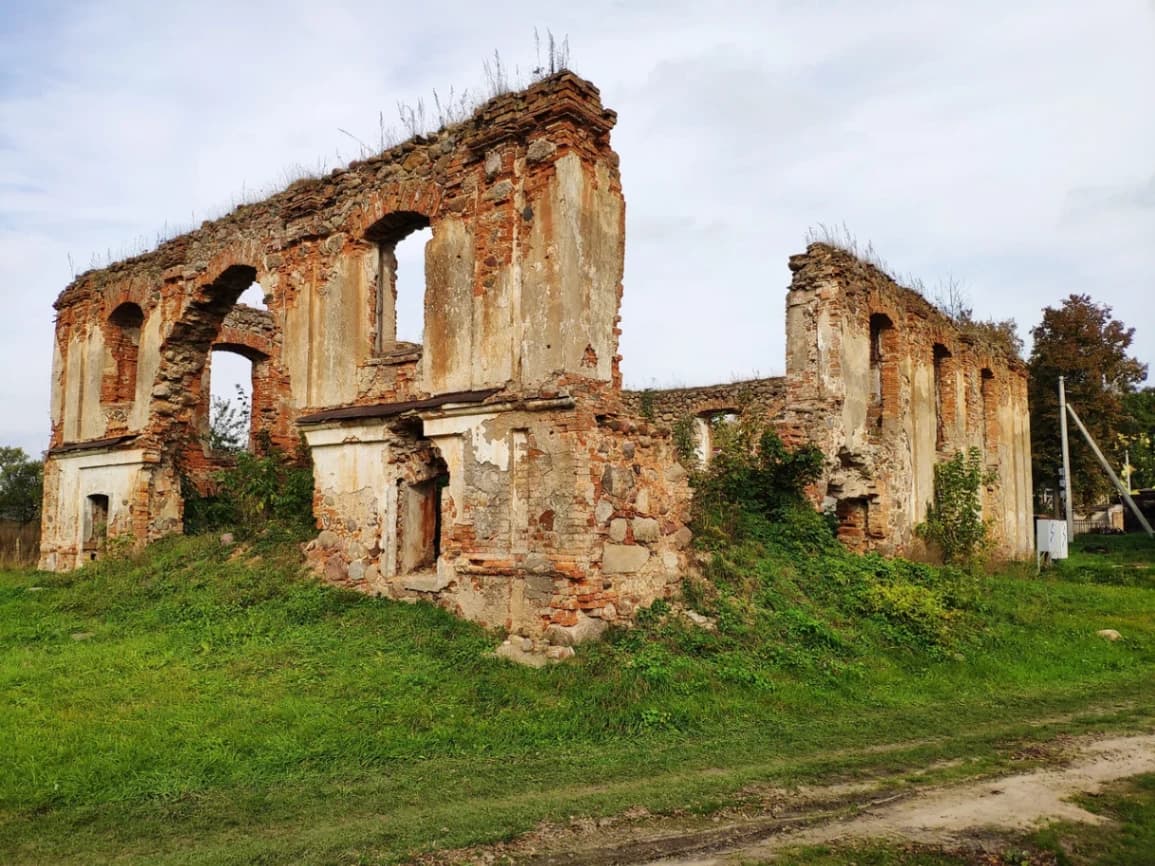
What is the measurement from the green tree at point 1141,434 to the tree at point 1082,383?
6.69ft

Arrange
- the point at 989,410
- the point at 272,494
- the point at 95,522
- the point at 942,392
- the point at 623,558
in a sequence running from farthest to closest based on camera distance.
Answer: the point at 989,410 → the point at 942,392 → the point at 95,522 → the point at 272,494 → the point at 623,558

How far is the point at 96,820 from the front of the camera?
186 inches

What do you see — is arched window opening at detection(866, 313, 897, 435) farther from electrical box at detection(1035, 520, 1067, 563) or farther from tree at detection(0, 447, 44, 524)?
tree at detection(0, 447, 44, 524)

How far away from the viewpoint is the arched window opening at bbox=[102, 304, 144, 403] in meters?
14.7

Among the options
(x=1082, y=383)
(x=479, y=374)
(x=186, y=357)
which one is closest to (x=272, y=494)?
(x=186, y=357)

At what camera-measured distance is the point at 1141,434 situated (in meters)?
36.1

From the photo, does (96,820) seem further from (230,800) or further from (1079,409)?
(1079,409)

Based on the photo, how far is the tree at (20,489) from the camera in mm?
22016

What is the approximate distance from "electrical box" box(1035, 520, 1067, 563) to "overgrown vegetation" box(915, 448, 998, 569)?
5.20ft

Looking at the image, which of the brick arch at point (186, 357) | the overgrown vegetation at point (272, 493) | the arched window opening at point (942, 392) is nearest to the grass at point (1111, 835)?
the overgrown vegetation at point (272, 493)

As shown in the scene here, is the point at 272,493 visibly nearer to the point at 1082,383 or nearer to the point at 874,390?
the point at 874,390

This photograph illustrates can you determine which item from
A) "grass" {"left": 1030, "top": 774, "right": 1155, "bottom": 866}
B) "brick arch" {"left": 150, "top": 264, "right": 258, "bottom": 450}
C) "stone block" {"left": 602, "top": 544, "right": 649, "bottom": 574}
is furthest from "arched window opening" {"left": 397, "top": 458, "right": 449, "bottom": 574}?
"grass" {"left": 1030, "top": 774, "right": 1155, "bottom": 866}

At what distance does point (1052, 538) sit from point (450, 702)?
50.2 feet

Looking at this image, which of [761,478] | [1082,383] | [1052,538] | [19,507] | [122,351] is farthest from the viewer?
[1082,383]
